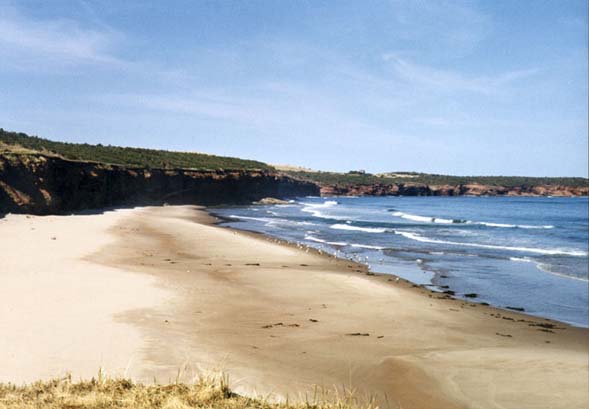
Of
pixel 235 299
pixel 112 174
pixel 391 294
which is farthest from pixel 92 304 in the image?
pixel 112 174

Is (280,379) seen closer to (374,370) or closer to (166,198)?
(374,370)

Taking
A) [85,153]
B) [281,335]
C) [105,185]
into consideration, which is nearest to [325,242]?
[281,335]

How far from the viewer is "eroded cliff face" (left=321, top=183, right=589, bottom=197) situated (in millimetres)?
178250

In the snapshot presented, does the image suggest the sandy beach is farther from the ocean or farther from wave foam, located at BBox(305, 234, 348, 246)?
wave foam, located at BBox(305, 234, 348, 246)

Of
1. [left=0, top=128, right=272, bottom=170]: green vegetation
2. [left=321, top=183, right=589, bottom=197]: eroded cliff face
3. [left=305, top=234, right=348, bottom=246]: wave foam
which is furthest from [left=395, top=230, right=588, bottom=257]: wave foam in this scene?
[left=321, top=183, right=589, bottom=197]: eroded cliff face

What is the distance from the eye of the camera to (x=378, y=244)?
32.3 meters

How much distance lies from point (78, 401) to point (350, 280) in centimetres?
1336

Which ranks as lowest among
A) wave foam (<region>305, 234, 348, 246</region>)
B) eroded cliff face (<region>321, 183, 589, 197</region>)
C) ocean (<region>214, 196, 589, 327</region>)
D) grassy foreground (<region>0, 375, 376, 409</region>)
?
wave foam (<region>305, 234, 348, 246</region>)

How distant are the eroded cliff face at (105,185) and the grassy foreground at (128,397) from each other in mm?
34686

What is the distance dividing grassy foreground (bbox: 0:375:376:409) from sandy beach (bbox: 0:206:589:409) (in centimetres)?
131

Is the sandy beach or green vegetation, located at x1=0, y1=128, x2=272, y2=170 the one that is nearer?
the sandy beach

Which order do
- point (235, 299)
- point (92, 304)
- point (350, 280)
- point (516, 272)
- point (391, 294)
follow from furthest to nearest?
point (516, 272)
point (350, 280)
point (391, 294)
point (235, 299)
point (92, 304)

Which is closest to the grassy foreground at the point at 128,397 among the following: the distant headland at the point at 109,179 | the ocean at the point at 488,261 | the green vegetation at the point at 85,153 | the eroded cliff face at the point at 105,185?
the ocean at the point at 488,261

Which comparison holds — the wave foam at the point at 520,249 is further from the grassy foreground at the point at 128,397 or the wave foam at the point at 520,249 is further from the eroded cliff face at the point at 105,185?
the eroded cliff face at the point at 105,185
